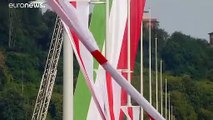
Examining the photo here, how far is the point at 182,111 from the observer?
71.9 meters

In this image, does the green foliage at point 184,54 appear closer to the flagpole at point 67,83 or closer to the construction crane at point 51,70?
the construction crane at point 51,70

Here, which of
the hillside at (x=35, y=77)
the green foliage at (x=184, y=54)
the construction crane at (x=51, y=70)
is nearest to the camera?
the construction crane at (x=51, y=70)

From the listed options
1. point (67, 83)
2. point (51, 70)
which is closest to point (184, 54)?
point (51, 70)

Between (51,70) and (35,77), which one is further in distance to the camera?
(35,77)

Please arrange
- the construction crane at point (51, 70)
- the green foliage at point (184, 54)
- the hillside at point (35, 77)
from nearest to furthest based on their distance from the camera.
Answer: the construction crane at point (51, 70) < the hillside at point (35, 77) < the green foliage at point (184, 54)

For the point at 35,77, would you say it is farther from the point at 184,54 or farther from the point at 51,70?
the point at 51,70

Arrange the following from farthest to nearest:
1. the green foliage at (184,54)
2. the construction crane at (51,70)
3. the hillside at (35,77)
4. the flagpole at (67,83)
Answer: the green foliage at (184,54), the hillside at (35,77), the construction crane at (51,70), the flagpole at (67,83)

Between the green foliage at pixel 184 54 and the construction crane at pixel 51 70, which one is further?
the green foliage at pixel 184 54

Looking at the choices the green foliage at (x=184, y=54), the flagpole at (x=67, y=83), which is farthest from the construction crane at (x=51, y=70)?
the green foliage at (x=184, y=54)

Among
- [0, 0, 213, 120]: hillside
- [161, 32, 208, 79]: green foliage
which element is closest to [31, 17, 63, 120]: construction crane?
[0, 0, 213, 120]: hillside

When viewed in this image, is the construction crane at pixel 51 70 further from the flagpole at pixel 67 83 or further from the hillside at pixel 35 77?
the hillside at pixel 35 77

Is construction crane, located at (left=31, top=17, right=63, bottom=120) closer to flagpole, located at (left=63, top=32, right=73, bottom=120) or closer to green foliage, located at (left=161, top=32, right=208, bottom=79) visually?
flagpole, located at (left=63, top=32, right=73, bottom=120)

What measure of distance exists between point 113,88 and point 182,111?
55214 millimetres

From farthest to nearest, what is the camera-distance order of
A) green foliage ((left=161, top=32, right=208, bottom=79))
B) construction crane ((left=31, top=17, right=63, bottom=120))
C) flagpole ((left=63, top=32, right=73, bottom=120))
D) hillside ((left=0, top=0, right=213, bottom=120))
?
green foliage ((left=161, top=32, right=208, bottom=79)) → hillside ((left=0, top=0, right=213, bottom=120)) → construction crane ((left=31, top=17, right=63, bottom=120)) → flagpole ((left=63, top=32, right=73, bottom=120))
